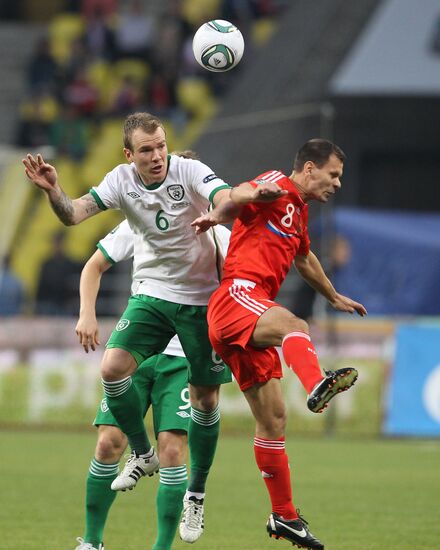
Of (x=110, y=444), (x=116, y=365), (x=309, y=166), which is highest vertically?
(x=309, y=166)

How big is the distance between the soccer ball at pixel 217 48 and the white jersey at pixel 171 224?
0.73 meters

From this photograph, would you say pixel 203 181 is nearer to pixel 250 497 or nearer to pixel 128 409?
pixel 128 409

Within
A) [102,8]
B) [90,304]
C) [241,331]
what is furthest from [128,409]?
[102,8]

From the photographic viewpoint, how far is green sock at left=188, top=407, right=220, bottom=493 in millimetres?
8102

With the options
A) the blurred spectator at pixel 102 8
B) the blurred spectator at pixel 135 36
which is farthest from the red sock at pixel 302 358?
the blurred spectator at pixel 102 8

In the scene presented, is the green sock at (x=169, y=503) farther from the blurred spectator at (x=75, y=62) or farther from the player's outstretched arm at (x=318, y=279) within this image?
the blurred spectator at (x=75, y=62)

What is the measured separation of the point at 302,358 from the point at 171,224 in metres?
1.22

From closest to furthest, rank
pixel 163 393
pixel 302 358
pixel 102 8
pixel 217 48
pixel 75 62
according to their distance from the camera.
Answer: pixel 302 358
pixel 217 48
pixel 163 393
pixel 75 62
pixel 102 8

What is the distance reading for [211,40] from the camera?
8.21 m

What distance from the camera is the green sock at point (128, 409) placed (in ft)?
25.5

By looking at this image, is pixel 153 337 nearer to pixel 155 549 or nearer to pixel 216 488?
pixel 155 549

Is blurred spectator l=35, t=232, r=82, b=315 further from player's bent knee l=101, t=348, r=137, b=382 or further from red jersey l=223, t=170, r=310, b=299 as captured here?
red jersey l=223, t=170, r=310, b=299

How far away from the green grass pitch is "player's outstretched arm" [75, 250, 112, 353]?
1.39m

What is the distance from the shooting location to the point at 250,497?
→ 36.7ft
